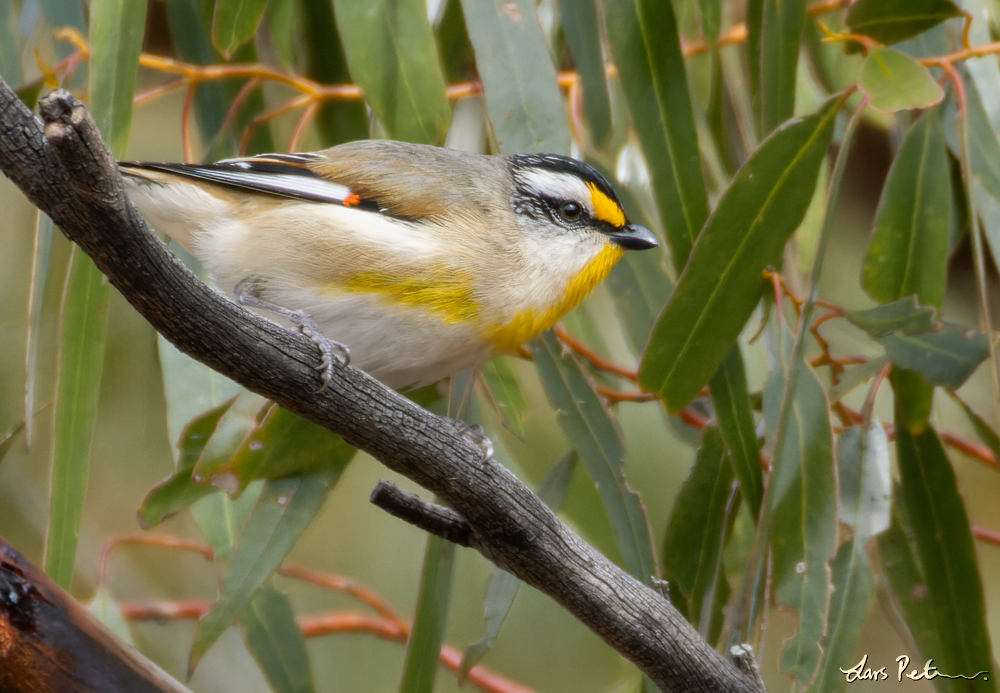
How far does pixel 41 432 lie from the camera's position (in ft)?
12.2

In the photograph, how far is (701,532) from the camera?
194 centimetres

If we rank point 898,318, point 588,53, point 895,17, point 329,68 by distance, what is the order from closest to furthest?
point 898,318
point 895,17
point 588,53
point 329,68

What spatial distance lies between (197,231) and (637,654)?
1035 millimetres

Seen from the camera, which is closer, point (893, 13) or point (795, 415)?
point (795, 415)

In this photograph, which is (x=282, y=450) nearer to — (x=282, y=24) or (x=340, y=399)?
(x=340, y=399)

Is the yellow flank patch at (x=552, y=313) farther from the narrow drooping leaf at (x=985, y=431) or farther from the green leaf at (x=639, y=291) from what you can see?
the narrow drooping leaf at (x=985, y=431)

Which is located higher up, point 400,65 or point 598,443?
point 400,65

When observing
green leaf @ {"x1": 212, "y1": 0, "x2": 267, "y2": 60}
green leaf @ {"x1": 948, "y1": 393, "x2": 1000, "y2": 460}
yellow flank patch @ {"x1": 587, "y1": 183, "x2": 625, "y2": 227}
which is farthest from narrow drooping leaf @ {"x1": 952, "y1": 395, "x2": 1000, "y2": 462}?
green leaf @ {"x1": 212, "y1": 0, "x2": 267, "y2": 60}

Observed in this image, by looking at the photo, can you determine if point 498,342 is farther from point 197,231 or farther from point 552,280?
point 197,231

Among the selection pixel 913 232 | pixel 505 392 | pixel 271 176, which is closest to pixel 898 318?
pixel 913 232

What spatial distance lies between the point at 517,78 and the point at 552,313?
0.48 meters

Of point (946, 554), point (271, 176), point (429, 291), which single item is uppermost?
point (271, 176)

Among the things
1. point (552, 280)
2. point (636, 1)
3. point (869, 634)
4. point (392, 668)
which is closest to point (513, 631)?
point (392, 668)

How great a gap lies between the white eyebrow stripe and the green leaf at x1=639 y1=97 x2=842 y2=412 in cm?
29
